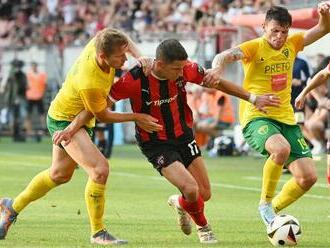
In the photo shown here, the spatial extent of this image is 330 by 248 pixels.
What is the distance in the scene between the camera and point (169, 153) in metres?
11.3

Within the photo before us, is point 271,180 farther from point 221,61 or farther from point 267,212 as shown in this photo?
point 221,61

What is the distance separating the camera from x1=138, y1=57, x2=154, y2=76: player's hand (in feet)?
36.2

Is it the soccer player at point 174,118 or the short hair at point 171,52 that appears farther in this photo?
the soccer player at point 174,118

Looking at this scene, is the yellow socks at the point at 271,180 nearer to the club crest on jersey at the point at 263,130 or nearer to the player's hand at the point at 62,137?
the club crest on jersey at the point at 263,130

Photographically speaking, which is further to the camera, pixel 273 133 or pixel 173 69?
pixel 273 133

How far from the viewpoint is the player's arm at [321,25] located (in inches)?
487

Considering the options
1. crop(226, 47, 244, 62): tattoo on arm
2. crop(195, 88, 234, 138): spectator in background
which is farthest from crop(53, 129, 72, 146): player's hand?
crop(195, 88, 234, 138): spectator in background

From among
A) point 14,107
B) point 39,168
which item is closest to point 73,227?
point 39,168

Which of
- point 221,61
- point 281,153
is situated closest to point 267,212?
point 281,153

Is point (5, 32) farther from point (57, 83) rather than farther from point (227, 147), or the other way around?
point (227, 147)

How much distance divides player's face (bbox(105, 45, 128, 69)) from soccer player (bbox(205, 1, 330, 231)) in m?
1.29

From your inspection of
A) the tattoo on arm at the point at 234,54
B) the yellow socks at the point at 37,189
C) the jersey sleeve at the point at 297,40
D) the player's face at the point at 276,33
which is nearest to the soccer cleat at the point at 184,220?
the yellow socks at the point at 37,189

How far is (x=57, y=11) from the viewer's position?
42438 mm

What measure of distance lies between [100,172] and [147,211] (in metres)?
3.50
